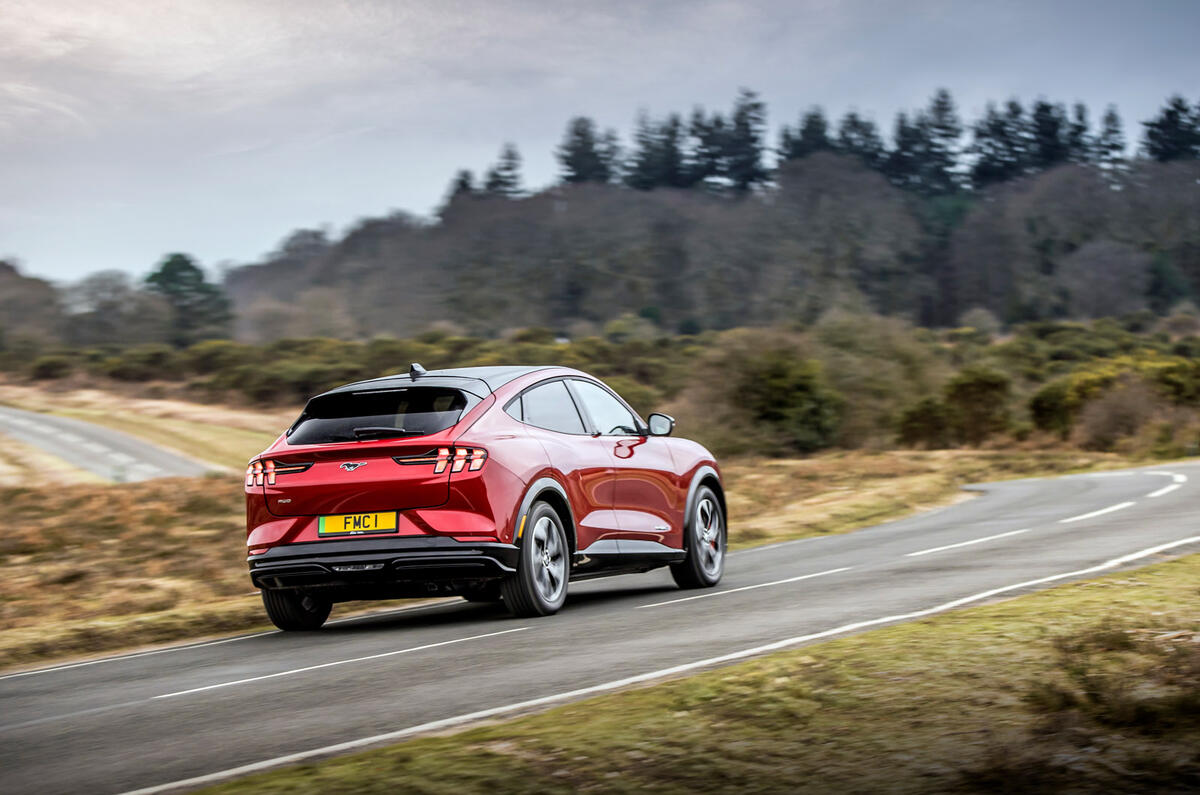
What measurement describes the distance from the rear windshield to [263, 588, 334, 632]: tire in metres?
1.25

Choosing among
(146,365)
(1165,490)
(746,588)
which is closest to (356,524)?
(746,588)

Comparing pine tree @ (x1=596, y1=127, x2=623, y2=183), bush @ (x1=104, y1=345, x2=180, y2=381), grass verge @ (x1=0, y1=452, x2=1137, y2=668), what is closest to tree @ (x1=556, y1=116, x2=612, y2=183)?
pine tree @ (x1=596, y1=127, x2=623, y2=183)

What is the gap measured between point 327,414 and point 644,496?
2770mm

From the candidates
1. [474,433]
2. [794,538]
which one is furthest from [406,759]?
[794,538]

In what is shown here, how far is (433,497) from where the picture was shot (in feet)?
29.5

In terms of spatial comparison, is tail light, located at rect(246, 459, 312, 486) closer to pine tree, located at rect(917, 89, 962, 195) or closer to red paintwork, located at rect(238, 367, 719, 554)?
red paintwork, located at rect(238, 367, 719, 554)

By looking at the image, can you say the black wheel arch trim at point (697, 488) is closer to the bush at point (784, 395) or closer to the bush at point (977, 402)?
the bush at point (784, 395)

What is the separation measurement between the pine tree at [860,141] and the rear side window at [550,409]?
439ft

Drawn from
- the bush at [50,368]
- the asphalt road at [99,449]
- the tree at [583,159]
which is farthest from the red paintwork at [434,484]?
the tree at [583,159]

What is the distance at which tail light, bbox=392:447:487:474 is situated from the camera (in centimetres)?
898

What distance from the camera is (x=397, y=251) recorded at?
386 ft

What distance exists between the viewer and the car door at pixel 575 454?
32.5 feet

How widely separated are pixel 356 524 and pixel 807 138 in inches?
5307

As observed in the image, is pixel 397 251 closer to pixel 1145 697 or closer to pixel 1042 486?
pixel 1042 486
